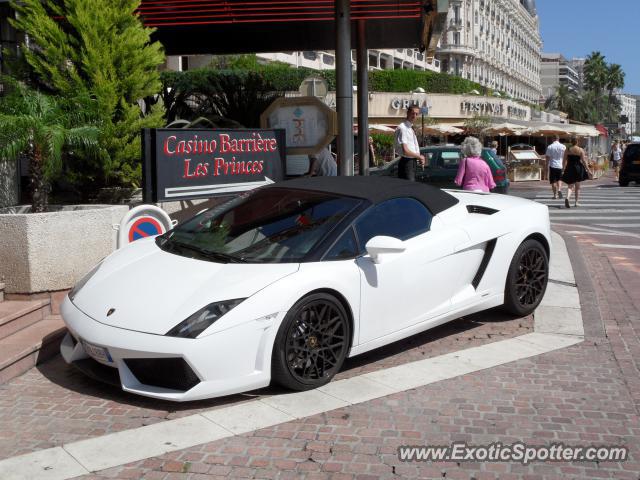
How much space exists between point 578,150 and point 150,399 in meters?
14.4

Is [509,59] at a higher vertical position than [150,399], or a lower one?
higher

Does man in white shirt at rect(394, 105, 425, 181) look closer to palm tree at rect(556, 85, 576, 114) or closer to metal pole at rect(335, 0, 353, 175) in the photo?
metal pole at rect(335, 0, 353, 175)

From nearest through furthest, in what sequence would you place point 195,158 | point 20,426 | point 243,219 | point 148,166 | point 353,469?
1. point 353,469
2. point 20,426
3. point 243,219
4. point 148,166
5. point 195,158

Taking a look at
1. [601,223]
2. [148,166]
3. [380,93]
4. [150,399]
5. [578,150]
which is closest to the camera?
[150,399]

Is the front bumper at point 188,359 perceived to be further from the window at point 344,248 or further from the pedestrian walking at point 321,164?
the pedestrian walking at point 321,164

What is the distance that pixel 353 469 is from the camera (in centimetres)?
357

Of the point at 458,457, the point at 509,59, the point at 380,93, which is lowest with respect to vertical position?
the point at 458,457

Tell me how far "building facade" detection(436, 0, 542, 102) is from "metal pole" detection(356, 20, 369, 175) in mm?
60112

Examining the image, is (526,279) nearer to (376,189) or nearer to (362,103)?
(376,189)

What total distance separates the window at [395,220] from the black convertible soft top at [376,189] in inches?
2.3

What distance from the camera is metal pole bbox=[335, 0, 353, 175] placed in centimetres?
1103

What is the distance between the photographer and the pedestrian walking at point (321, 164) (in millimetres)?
10305

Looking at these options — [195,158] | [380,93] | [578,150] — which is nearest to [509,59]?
[380,93]

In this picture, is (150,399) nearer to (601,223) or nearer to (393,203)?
(393,203)
